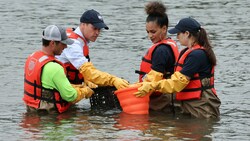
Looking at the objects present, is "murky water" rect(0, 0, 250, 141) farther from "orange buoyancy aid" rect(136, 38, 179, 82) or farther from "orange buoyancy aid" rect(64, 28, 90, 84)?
"orange buoyancy aid" rect(136, 38, 179, 82)

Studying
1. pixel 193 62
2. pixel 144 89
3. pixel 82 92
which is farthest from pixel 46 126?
pixel 193 62

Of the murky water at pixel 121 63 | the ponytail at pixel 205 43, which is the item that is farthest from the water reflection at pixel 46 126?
the ponytail at pixel 205 43

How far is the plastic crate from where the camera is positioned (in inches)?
492

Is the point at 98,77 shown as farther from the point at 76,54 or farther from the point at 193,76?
the point at 193,76

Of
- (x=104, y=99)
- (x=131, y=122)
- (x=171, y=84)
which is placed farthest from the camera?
(x=104, y=99)

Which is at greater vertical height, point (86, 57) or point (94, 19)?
point (94, 19)

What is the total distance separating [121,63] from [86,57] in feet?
15.0

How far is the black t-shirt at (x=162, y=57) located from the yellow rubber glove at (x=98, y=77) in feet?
1.88

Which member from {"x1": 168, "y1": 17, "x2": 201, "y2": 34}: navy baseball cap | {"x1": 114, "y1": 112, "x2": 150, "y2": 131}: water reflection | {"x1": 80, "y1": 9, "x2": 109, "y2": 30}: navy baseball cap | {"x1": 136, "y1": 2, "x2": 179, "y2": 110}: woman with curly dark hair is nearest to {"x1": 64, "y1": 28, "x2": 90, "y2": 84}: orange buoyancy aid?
{"x1": 80, "y1": 9, "x2": 109, "y2": 30}: navy baseball cap

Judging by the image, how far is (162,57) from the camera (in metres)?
11.9

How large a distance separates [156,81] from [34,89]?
179cm

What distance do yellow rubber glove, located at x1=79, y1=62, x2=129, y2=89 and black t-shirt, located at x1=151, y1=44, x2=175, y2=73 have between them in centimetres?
57

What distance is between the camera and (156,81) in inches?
465

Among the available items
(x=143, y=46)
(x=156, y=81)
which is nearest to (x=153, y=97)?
(x=156, y=81)
